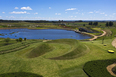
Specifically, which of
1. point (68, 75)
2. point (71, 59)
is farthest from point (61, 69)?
point (71, 59)

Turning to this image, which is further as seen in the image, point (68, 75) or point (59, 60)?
point (59, 60)

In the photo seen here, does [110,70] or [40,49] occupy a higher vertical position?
[40,49]

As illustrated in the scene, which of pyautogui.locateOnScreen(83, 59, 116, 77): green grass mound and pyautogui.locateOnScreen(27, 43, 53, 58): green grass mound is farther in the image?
pyautogui.locateOnScreen(27, 43, 53, 58): green grass mound

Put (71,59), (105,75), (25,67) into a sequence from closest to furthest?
1. (105,75)
2. (25,67)
3. (71,59)

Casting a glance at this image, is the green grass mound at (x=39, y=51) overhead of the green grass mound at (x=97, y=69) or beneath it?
overhead

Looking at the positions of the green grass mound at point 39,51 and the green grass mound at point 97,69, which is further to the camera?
the green grass mound at point 39,51

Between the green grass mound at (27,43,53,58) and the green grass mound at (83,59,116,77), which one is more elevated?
the green grass mound at (27,43,53,58)

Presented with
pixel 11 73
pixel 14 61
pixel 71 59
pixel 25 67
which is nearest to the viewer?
pixel 11 73

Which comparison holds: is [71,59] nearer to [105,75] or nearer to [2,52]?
[105,75]
